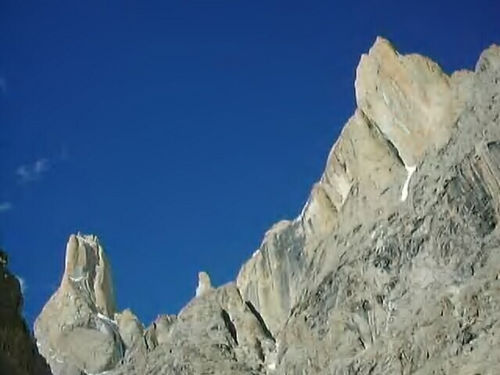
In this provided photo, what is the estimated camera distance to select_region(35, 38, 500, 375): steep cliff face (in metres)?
101

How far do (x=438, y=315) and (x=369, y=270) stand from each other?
2068 centimetres

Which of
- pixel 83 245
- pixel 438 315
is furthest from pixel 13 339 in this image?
pixel 83 245

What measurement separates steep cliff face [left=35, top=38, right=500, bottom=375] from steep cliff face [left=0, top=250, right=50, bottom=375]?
53.6 metres

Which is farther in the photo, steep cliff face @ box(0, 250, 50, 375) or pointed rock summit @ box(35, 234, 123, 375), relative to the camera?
pointed rock summit @ box(35, 234, 123, 375)

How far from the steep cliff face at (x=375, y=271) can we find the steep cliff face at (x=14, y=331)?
2112 inches

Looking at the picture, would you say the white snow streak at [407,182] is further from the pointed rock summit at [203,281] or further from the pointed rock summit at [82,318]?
the pointed rock summit at [82,318]

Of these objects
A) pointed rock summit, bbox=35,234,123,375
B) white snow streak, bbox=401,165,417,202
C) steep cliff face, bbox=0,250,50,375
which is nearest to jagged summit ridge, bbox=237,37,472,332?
white snow streak, bbox=401,165,417,202

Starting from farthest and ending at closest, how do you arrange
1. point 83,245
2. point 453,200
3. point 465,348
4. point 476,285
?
point 83,245 < point 453,200 < point 476,285 < point 465,348

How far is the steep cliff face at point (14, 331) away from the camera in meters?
35.0

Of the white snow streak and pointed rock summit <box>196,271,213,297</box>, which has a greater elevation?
pointed rock summit <box>196,271,213,297</box>

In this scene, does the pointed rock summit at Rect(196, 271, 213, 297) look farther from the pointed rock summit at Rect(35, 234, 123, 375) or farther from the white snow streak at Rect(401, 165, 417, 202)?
the white snow streak at Rect(401, 165, 417, 202)

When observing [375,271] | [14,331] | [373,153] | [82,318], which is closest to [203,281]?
[82,318]

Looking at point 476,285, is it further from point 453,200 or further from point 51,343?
point 51,343

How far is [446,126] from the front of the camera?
130m
